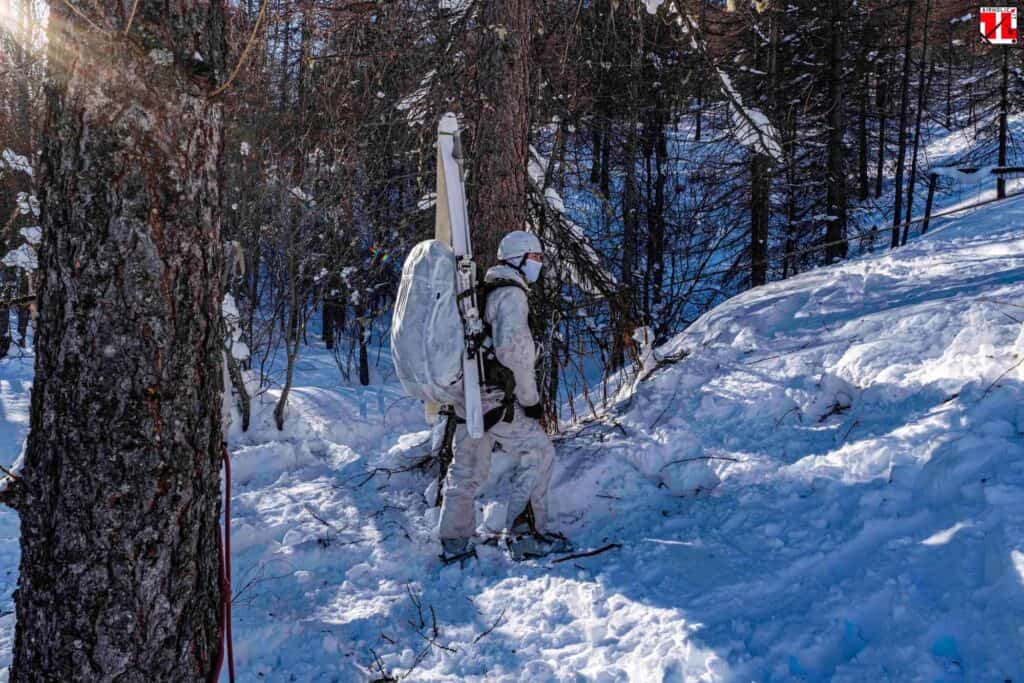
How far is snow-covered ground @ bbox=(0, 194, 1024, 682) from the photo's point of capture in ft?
8.98

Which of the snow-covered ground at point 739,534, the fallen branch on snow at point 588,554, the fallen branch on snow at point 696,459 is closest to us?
the snow-covered ground at point 739,534

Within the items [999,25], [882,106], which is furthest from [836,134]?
[999,25]

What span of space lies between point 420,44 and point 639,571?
4398mm

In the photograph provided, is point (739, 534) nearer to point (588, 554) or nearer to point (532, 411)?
point (588, 554)

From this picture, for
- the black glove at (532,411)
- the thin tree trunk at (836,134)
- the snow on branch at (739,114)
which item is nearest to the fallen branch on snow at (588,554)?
the black glove at (532,411)

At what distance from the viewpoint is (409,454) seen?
20.1 feet

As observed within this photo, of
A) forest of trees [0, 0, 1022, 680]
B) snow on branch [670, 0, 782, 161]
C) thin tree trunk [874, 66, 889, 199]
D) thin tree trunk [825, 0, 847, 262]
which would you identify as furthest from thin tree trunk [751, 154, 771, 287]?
snow on branch [670, 0, 782, 161]

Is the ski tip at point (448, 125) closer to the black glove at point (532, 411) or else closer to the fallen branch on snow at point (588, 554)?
the black glove at point (532, 411)

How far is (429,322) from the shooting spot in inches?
148

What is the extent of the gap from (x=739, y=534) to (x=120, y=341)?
3169 millimetres

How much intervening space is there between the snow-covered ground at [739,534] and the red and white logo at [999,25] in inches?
557

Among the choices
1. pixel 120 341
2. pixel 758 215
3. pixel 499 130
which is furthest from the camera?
pixel 758 215

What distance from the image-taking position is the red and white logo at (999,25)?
53.8ft

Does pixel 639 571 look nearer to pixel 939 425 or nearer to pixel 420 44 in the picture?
pixel 939 425
